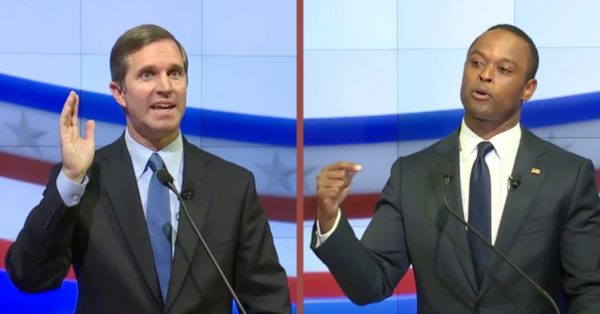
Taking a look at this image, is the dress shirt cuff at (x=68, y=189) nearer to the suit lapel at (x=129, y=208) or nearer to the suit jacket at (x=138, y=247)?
the suit jacket at (x=138, y=247)

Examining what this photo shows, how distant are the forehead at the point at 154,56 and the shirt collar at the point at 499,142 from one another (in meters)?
0.82

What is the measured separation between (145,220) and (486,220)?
0.89 m

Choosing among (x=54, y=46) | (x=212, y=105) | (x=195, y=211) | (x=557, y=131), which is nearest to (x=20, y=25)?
(x=54, y=46)

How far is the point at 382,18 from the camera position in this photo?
4.20 metres

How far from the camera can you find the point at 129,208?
2473mm

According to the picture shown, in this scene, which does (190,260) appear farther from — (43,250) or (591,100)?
(591,100)

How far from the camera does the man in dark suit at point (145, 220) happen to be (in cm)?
236

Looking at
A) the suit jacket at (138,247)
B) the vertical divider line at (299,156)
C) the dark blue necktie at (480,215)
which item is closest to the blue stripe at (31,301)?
the vertical divider line at (299,156)

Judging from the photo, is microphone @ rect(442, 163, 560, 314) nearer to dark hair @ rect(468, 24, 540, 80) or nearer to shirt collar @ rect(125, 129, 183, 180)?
dark hair @ rect(468, 24, 540, 80)

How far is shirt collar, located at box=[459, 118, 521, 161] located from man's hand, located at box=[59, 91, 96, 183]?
3.39ft

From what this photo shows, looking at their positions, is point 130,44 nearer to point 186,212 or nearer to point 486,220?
point 186,212

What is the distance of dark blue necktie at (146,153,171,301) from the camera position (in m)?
2.44

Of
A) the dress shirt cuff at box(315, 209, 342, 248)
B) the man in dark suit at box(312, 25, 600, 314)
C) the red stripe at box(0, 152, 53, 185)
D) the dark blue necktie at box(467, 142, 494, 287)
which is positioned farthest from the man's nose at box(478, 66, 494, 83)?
the red stripe at box(0, 152, 53, 185)

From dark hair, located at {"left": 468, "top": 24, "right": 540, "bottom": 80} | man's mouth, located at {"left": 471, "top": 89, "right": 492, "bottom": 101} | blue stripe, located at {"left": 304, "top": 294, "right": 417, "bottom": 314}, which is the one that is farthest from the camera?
blue stripe, located at {"left": 304, "top": 294, "right": 417, "bottom": 314}
